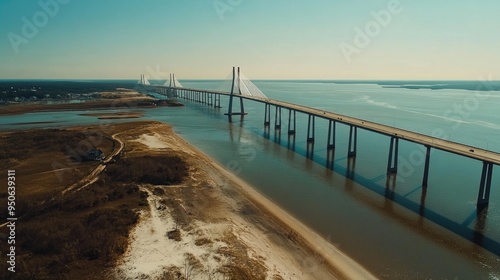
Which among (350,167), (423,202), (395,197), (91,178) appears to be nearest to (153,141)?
(91,178)

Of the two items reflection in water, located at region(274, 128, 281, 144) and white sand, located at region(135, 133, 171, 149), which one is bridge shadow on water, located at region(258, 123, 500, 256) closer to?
reflection in water, located at region(274, 128, 281, 144)

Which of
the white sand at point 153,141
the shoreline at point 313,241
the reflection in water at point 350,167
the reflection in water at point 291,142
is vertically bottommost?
the shoreline at point 313,241

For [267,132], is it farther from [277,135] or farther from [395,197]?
[395,197]

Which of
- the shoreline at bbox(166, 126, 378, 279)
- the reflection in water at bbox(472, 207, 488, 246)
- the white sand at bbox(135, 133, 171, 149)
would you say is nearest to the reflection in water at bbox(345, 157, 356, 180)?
the shoreline at bbox(166, 126, 378, 279)

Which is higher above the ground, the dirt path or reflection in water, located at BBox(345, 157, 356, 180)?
the dirt path

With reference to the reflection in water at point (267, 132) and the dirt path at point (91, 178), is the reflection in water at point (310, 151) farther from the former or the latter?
the dirt path at point (91, 178)

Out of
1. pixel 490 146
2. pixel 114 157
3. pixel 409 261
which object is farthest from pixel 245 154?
pixel 490 146

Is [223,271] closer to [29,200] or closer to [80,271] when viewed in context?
[80,271]

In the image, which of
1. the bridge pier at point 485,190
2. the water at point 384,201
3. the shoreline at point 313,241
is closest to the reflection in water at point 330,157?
the water at point 384,201
